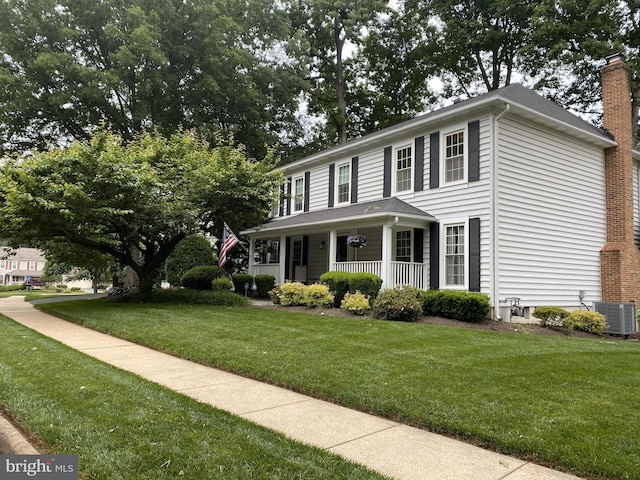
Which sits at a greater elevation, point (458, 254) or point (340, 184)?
point (340, 184)

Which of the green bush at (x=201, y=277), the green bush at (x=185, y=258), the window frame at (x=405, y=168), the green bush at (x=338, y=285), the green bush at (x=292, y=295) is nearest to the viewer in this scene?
the green bush at (x=338, y=285)

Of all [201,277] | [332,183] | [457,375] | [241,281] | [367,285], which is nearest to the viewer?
[457,375]

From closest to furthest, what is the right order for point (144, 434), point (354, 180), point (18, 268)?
1. point (144, 434)
2. point (354, 180)
3. point (18, 268)

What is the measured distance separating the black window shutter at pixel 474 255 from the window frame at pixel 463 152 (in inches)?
50.5

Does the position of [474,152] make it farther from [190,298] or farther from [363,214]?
[190,298]

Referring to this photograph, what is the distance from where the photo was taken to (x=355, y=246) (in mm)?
14430

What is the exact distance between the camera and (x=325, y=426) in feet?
12.5

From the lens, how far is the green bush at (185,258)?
20316 mm

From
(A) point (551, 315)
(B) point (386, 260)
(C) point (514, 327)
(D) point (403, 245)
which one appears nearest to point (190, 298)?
(B) point (386, 260)

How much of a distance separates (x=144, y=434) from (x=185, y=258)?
17668 millimetres

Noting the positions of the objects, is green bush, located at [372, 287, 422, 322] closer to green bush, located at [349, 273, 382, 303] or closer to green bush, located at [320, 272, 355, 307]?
green bush, located at [349, 273, 382, 303]

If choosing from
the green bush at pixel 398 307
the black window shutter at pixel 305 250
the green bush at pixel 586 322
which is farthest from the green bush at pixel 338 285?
the black window shutter at pixel 305 250

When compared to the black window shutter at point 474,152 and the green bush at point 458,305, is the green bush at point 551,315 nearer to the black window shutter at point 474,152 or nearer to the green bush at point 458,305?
the green bush at point 458,305

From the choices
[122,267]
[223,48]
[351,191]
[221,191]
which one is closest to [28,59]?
[223,48]
